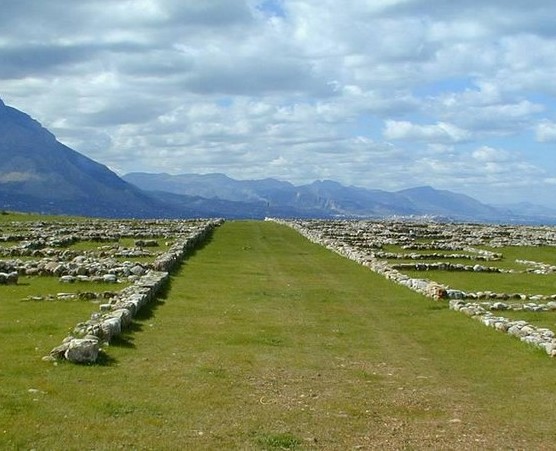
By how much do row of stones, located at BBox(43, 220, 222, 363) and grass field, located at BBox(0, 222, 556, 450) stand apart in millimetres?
470

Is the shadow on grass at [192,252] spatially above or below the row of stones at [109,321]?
above

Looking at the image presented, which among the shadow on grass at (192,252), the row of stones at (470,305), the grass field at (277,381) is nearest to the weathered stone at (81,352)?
the grass field at (277,381)

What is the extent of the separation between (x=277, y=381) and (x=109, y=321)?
5.82 m

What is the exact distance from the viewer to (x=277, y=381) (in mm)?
18000

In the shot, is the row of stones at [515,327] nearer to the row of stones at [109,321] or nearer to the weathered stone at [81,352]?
the row of stones at [109,321]

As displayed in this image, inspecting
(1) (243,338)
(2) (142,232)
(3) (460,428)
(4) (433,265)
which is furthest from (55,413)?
(2) (142,232)

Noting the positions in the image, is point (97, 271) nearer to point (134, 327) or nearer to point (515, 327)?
point (134, 327)

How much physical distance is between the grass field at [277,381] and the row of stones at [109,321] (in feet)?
1.54

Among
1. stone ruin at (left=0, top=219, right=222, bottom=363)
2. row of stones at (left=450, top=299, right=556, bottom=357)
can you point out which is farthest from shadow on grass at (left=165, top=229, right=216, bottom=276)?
row of stones at (left=450, top=299, right=556, bottom=357)

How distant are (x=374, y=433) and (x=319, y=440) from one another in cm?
126

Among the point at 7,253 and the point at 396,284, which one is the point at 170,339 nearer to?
the point at 396,284

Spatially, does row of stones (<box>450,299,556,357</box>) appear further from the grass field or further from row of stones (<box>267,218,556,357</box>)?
the grass field

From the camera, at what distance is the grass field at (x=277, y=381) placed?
13.7 metres

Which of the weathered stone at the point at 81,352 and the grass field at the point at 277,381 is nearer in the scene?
the grass field at the point at 277,381
